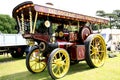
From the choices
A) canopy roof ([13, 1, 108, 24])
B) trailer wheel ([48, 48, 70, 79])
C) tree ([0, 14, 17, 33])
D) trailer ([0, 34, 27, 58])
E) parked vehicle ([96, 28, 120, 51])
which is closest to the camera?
canopy roof ([13, 1, 108, 24])

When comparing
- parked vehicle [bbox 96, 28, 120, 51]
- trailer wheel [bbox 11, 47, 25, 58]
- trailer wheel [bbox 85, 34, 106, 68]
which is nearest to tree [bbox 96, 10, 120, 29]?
parked vehicle [bbox 96, 28, 120, 51]

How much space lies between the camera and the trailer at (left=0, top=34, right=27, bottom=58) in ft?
46.7

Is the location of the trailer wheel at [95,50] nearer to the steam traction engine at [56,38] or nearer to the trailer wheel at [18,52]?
the steam traction engine at [56,38]

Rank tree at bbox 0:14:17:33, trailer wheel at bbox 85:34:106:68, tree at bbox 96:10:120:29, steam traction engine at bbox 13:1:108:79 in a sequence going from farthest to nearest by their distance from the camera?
1. tree at bbox 96:10:120:29
2. tree at bbox 0:14:17:33
3. trailer wheel at bbox 85:34:106:68
4. steam traction engine at bbox 13:1:108:79

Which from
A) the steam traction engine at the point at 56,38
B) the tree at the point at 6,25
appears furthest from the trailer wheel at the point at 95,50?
the tree at the point at 6,25

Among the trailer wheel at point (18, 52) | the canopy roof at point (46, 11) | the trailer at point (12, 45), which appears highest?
the canopy roof at point (46, 11)

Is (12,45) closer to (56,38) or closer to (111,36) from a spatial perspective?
(56,38)

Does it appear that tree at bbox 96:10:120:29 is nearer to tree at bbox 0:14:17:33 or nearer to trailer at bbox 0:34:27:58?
tree at bbox 0:14:17:33

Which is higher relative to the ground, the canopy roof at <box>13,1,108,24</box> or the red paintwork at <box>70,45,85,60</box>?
the canopy roof at <box>13,1,108,24</box>

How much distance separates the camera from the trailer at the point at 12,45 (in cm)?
1423

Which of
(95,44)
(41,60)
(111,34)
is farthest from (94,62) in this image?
(111,34)

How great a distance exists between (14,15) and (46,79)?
2.69 m

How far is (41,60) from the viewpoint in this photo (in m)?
8.55

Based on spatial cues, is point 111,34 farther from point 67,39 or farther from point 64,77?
point 64,77
